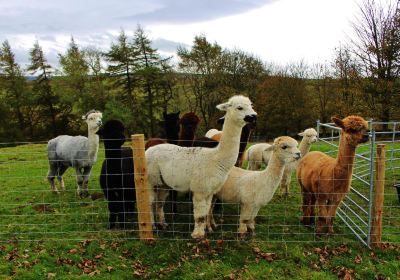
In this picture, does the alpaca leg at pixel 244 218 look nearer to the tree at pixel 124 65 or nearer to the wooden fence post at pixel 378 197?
the wooden fence post at pixel 378 197

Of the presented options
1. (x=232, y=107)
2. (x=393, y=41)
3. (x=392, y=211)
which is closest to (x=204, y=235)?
(x=232, y=107)

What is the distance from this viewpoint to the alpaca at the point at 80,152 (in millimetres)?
7527

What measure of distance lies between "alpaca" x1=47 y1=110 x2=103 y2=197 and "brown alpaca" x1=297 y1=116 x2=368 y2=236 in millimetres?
4655

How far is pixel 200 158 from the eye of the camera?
5.16 metres

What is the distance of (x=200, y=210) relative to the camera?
199 inches

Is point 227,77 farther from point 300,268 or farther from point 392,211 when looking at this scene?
point 300,268

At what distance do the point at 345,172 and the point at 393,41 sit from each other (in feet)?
65.2

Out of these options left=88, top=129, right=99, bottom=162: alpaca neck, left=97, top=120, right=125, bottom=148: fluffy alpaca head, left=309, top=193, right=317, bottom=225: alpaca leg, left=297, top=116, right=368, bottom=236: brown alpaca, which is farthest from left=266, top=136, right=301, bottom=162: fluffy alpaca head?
left=88, top=129, right=99, bottom=162: alpaca neck

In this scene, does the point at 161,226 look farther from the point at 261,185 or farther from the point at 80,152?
the point at 80,152

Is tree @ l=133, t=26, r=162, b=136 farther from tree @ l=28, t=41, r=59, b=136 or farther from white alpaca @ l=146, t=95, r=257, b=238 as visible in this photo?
white alpaca @ l=146, t=95, r=257, b=238

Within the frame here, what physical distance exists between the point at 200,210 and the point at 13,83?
117 ft

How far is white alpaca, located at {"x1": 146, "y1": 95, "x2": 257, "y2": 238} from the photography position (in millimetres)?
4922

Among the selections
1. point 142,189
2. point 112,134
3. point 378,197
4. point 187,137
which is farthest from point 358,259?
point 112,134

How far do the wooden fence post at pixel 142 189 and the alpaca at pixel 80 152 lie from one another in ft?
9.03
